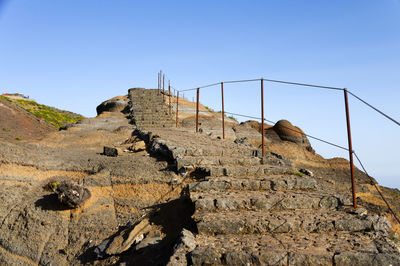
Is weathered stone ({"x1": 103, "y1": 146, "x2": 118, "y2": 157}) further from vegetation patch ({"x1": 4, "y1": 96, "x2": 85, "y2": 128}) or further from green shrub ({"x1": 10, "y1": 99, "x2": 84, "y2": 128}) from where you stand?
green shrub ({"x1": 10, "y1": 99, "x2": 84, "y2": 128})

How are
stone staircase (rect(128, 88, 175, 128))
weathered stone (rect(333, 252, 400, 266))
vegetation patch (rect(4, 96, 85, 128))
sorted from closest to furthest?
weathered stone (rect(333, 252, 400, 266)), stone staircase (rect(128, 88, 175, 128)), vegetation patch (rect(4, 96, 85, 128))

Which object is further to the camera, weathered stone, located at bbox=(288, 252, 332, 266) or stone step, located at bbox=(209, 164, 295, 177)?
stone step, located at bbox=(209, 164, 295, 177)

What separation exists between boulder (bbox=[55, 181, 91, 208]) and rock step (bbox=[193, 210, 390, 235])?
12.2 feet

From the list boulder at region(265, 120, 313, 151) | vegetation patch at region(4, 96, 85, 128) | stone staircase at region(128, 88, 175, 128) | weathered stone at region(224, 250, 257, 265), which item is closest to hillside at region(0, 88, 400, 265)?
weathered stone at region(224, 250, 257, 265)

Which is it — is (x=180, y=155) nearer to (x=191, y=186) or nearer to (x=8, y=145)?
(x=191, y=186)

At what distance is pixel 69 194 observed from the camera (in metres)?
8.59

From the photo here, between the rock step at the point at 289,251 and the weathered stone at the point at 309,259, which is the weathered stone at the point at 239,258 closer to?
the rock step at the point at 289,251

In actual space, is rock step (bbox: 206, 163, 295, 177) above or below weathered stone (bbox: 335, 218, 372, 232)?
above


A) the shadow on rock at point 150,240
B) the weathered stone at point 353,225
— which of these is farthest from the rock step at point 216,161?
the weathered stone at point 353,225

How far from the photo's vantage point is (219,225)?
22.1ft

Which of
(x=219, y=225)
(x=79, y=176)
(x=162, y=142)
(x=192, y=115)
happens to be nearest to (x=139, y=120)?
(x=192, y=115)

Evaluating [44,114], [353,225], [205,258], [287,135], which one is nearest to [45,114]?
[44,114]

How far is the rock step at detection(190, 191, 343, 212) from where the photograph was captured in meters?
7.62

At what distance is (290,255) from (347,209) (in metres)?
3.33
